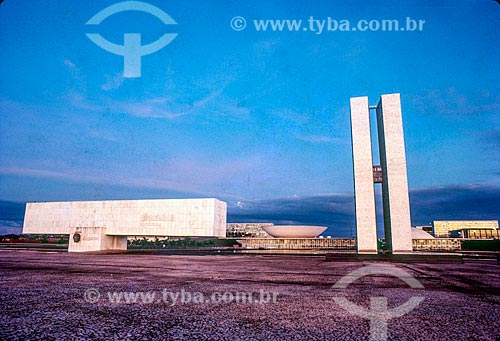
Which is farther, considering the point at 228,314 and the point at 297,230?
the point at 297,230

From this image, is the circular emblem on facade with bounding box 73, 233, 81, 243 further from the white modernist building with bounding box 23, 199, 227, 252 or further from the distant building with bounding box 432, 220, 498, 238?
the distant building with bounding box 432, 220, 498, 238

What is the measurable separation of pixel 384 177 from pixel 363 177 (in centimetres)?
245

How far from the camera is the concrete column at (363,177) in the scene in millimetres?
30109

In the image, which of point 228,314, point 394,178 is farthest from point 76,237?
point 394,178

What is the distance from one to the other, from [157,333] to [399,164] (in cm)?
3176

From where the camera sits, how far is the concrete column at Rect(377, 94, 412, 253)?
29719 mm

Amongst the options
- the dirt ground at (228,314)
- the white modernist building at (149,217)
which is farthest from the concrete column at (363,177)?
the white modernist building at (149,217)

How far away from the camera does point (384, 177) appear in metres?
31.9

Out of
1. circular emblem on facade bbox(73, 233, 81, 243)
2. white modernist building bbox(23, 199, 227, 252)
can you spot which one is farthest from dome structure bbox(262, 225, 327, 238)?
circular emblem on facade bbox(73, 233, 81, 243)

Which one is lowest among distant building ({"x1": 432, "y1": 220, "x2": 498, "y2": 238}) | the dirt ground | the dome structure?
the dirt ground

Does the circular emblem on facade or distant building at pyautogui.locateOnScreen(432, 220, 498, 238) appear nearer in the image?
the circular emblem on facade

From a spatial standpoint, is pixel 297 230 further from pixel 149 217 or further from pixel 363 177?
pixel 149 217

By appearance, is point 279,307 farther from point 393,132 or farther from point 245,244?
point 245,244

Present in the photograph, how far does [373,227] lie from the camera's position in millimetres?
30250
